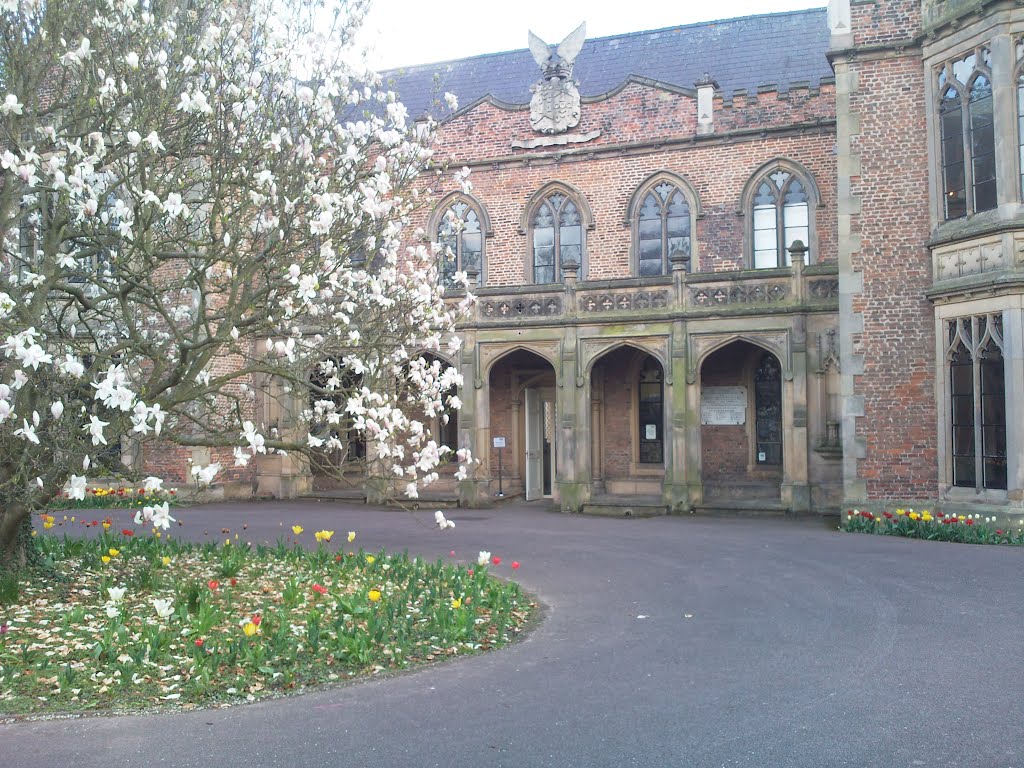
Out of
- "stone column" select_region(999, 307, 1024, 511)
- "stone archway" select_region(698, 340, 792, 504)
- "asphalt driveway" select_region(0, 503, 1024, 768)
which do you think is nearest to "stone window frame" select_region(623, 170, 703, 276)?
"stone archway" select_region(698, 340, 792, 504)

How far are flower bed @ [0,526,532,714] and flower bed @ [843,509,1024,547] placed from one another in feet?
24.2

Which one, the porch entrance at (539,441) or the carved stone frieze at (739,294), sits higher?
the carved stone frieze at (739,294)

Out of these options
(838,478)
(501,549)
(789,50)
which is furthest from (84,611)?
(789,50)

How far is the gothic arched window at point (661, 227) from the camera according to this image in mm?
21734

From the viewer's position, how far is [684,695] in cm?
603

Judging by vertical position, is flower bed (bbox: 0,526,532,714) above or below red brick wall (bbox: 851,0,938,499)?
below

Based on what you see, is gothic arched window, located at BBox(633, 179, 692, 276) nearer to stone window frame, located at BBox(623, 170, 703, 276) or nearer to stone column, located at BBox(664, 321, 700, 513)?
stone window frame, located at BBox(623, 170, 703, 276)

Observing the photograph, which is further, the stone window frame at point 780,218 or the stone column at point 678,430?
the stone window frame at point 780,218

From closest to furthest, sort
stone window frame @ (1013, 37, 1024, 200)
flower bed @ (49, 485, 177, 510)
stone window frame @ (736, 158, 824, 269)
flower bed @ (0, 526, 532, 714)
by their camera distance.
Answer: flower bed @ (0, 526, 532, 714) < stone window frame @ (1013, 37, 1024, 200) < flower bed @ (49, 485, 177, 510) < stone window frame @ (736, 158, 824, 269)

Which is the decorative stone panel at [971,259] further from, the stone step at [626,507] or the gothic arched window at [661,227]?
the gothic arched window at [661,227]

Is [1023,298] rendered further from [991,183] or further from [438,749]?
[438,749]

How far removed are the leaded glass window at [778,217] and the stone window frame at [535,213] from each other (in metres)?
3.89

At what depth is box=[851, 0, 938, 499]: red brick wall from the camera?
15.1 meters

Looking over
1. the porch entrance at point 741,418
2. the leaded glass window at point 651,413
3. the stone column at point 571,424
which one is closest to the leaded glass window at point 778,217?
the porch entrance at point 741,418
